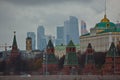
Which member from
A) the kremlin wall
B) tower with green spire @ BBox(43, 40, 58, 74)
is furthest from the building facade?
tower with green spire @ BBox(43, 40, 58, 74)

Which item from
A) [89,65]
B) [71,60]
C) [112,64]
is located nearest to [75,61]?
[71,60]

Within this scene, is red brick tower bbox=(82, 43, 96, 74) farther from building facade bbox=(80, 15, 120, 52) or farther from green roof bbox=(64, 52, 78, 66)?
building facade bbox=(80, 15, 120, 52)

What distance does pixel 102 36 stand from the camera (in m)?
178

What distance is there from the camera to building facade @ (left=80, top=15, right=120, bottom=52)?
172 meters

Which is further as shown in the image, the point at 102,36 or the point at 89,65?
the point at 102,36

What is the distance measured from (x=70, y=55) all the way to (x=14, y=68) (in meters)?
18.8

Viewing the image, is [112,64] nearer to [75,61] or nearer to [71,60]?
[75,61]

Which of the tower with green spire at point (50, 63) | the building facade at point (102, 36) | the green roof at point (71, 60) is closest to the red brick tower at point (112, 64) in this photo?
the green roof at point (71, 60)

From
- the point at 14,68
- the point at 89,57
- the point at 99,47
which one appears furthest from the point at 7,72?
the point at 99,47

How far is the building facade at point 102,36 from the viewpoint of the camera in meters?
172

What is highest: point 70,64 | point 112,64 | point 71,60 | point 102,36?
point 102,36

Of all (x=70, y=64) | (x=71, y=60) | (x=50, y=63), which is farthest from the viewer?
(x=50, y=63)

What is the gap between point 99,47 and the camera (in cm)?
17538

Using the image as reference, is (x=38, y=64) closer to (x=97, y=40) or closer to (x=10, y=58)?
(x=10, y=58)
